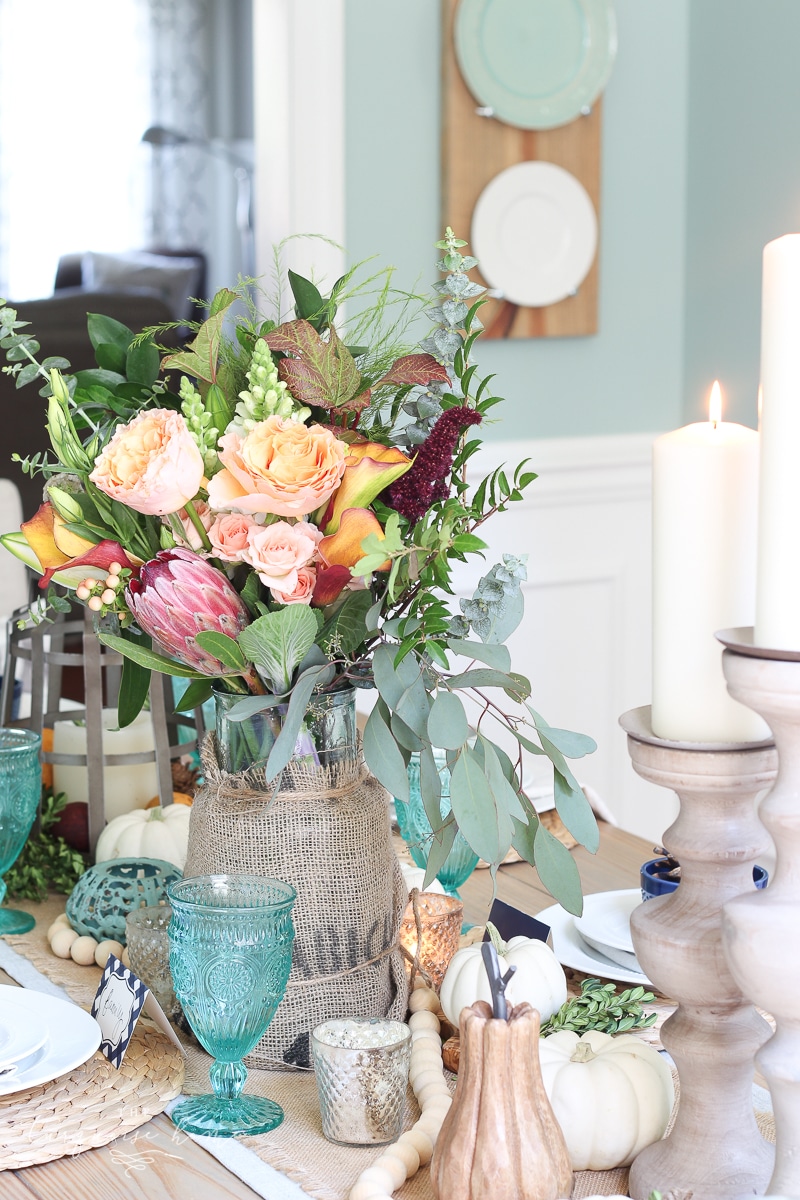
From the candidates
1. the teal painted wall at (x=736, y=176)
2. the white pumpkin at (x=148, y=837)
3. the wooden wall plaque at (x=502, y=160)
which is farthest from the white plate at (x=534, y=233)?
the white pumpkin at (x=148, y=837)

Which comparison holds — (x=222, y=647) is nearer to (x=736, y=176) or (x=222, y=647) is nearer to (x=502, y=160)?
(x=502, y=160)

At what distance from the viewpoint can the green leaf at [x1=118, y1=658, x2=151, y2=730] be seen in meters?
0.88

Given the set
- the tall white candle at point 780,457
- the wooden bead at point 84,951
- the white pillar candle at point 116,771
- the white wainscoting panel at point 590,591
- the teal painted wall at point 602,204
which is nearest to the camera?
the tall white candle at point 780,457

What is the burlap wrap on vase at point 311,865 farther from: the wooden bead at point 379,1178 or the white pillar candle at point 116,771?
the white pillar candle at point 116,771

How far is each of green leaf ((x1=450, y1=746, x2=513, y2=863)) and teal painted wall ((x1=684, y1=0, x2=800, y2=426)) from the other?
2.07 meters


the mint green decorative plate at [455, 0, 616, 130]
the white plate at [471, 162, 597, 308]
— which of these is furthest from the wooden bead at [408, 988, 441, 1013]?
the mint green decorative plate at [455, 0, 616, 130]

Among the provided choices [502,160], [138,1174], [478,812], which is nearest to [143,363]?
[478,812]

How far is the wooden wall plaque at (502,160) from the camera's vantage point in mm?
2564

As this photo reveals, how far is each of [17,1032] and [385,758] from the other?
0.92 feet

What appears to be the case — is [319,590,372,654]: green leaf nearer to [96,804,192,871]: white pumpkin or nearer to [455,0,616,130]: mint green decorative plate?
[96,804,192,871]: white pumpkin

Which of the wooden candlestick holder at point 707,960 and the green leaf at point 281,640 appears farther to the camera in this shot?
the green leaf at point 281,640

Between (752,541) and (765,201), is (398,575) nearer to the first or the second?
(752,541)

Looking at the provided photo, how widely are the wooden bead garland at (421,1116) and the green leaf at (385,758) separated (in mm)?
171

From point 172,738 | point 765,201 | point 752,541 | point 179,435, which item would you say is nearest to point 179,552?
point 179,435
